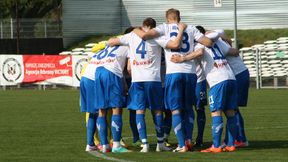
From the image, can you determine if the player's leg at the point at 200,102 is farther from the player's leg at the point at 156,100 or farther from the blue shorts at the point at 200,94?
the player's leg at the point at 156,100

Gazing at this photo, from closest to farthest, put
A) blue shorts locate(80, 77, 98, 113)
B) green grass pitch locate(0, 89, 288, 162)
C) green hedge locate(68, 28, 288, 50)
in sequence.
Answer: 1. green grass pitch locate(0, 89, 288, 162)
2. blue shorts locate(80, 77, 98, 113)
3. green hedge locate(68, 28, 288, 50)

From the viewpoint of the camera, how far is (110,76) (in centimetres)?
1522

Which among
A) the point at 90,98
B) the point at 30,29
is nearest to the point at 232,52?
the point at 90,98

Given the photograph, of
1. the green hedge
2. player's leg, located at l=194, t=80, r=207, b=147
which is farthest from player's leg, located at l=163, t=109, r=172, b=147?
the green hedge

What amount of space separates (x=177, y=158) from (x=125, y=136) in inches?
181

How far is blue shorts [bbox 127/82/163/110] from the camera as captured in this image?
15.0m

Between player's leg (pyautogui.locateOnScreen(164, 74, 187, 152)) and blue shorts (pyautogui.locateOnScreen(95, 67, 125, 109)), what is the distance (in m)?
0.74

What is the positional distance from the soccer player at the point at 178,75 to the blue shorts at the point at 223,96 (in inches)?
14.7

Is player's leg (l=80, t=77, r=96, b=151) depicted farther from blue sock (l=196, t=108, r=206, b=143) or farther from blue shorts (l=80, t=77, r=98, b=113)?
blue sock (l=196, t=108, r=206, b=143)

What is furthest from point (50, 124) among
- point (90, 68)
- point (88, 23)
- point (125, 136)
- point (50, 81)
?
point (88, 23)

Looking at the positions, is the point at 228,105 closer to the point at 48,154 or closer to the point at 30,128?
the point at 48,154

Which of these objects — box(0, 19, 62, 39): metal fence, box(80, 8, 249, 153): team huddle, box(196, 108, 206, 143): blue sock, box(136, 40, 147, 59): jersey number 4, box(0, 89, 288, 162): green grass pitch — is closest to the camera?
box(0, 89, 288, 162): green grass pitch

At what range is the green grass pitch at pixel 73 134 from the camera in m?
14.2

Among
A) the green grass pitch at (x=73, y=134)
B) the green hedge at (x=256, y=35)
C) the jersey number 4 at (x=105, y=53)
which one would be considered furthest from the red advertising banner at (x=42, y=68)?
the jersey number 4 at (x=105, y=53)
